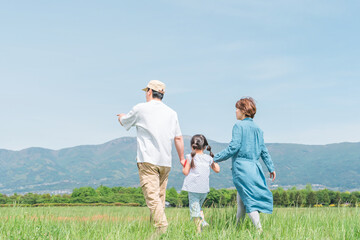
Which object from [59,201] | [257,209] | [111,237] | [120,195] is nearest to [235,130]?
[257,209]

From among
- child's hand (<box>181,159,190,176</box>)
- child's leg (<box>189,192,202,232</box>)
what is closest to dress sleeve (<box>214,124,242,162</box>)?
child's hand (<box>181,159,190,176</box>)

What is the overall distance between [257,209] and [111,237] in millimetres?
2399

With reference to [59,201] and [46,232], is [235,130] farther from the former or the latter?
[59,201]

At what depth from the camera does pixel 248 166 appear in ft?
19.4

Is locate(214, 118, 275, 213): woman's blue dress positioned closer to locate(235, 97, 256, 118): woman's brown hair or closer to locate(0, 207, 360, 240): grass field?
locate(235, 97, 256, 118): woman's brown hair

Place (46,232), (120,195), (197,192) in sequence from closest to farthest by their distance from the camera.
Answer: (46,232) → (197,192) → (120,195)

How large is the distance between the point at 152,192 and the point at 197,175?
4.38 feet

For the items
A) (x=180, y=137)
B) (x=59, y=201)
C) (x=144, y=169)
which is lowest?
(x=59, y=201)

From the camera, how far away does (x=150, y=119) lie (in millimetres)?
5824

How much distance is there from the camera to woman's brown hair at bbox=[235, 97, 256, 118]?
6.20m

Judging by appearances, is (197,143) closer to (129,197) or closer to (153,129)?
(153,129)

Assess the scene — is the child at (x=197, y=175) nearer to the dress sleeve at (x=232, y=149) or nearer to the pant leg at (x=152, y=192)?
the dress sleeve at (x=232, y=149)

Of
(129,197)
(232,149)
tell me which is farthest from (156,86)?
(129,197)

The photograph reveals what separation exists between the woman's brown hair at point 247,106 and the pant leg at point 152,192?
1.76 m
